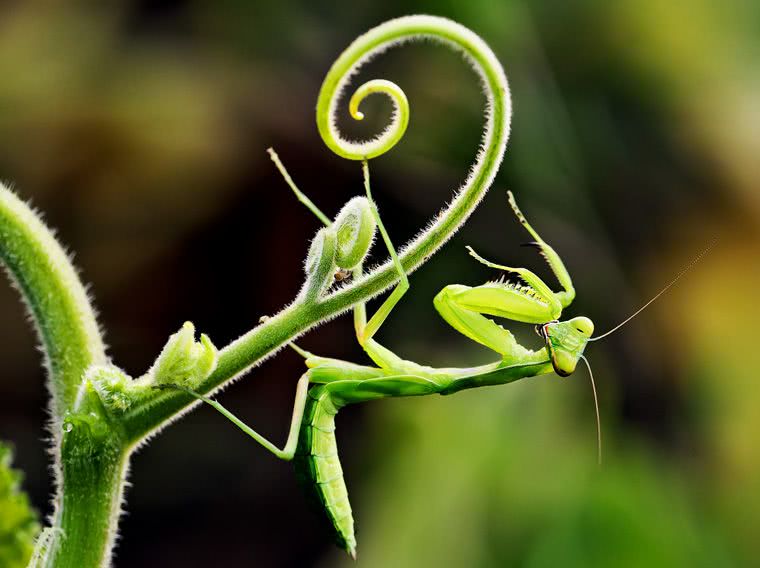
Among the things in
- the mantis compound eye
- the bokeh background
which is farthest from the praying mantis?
the bokeh background

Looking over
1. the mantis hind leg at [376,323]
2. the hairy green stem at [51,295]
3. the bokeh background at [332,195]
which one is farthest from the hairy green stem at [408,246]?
the bokeh background at [332,195]

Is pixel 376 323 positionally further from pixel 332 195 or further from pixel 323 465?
pixel 332 195

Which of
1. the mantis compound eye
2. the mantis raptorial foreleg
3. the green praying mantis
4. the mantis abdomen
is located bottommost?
the mantis abdomen

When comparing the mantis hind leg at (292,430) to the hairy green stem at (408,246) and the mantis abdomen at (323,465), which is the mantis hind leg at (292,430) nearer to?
the mantis abdomen at (323,465)

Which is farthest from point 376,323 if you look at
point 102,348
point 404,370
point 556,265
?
point 102,348

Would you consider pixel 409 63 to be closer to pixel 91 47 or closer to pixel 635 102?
pixel 635 102

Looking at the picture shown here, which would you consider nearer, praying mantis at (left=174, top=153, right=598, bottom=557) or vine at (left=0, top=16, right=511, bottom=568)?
vine at (left=0, top=16, right=511, bottom=568)

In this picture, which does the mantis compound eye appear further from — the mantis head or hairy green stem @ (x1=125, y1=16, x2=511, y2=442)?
the mantis head

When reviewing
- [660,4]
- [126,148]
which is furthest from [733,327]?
[126,148]
